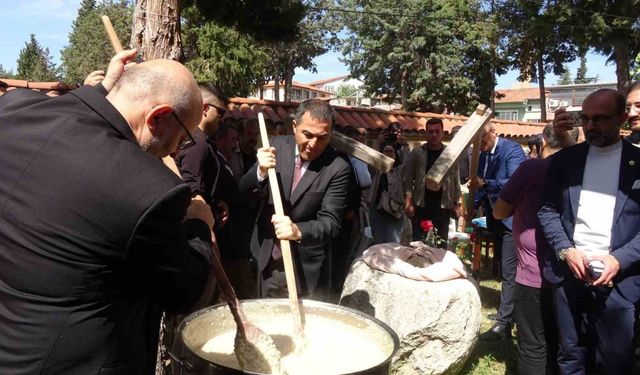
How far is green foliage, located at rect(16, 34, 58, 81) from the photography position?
1981 inches

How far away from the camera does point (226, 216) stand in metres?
3.39

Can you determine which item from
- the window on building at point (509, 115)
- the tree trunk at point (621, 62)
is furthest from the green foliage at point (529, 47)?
the window on building at point (509, 115)

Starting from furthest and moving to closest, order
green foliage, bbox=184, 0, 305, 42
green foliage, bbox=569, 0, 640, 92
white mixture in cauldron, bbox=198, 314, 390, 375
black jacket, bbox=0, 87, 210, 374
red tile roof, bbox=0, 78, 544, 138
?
1. green foliage, bbox=569, 0, 640, 92
2. red tile roof, bbox=0, 78, 544, 138
3. green foliage, bbox=184, 0, 305, 42
4. white mixture in cauldron, bbox=198, 314, 390, 375
5. black jacket, bbox=0, 87, 210, 374

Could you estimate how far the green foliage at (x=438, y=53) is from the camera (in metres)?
32.3

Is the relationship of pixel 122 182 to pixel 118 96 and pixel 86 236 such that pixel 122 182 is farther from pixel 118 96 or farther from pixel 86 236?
pixel 118 96

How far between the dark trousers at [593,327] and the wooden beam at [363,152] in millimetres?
1228

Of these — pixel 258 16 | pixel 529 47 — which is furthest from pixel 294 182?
pixel 529 47

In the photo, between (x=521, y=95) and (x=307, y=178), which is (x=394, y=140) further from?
(x=521, y=95)

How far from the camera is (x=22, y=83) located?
26.9 ft

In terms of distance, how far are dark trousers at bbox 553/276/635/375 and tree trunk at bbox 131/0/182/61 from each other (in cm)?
298

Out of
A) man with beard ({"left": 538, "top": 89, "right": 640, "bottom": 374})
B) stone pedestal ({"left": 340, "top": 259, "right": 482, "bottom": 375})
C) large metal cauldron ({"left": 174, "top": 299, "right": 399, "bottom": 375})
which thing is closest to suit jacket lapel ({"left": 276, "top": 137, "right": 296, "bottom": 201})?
large metal cauldron ({"left": 174, "top": 299, "right": 399, "bottom": 375})

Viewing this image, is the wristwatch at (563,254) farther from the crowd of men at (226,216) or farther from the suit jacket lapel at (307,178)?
the suit jacket lapel at (307,178)

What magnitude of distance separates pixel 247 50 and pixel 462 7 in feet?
55.6

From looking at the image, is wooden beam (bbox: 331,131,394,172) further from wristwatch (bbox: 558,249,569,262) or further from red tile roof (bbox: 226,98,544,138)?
red tile roof (bbox: 226,98,544,138)
